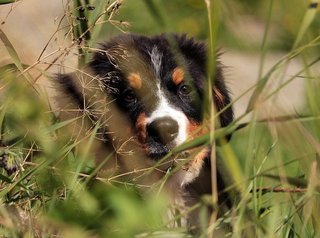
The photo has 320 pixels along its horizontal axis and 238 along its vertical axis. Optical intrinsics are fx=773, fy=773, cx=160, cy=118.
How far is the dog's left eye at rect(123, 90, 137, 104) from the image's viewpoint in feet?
13.1

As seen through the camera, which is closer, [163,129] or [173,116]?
[163,129]

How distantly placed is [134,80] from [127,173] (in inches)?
47.1

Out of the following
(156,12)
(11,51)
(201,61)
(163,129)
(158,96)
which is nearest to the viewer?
(156,12)

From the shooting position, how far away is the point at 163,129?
3.73 metres

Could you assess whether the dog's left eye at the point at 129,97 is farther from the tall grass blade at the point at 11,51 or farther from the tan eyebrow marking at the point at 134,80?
the tall grass blade at the point at 11,51

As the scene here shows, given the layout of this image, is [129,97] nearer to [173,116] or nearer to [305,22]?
[173,116]

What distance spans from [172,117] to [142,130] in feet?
0.58

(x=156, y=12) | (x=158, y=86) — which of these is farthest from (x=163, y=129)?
(x=156, y=12)

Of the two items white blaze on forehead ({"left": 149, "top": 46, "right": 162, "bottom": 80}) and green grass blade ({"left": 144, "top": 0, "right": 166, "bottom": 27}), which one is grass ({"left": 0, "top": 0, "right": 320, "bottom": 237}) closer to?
green grass blade ({"left": 144, "top": 0, "right": 166, "bottom": 27})

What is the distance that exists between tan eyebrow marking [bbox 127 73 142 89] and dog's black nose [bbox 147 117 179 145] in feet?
1.02

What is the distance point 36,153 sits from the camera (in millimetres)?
2869

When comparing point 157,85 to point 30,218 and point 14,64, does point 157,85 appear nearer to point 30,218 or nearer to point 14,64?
point 14,64

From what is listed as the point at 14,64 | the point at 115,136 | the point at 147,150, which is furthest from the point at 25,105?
the point at 147,150

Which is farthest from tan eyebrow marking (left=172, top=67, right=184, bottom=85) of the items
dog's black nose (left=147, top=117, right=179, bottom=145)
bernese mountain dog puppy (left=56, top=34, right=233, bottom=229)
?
dog's black nose (left=147, top=117, right=179, bottom=145)
